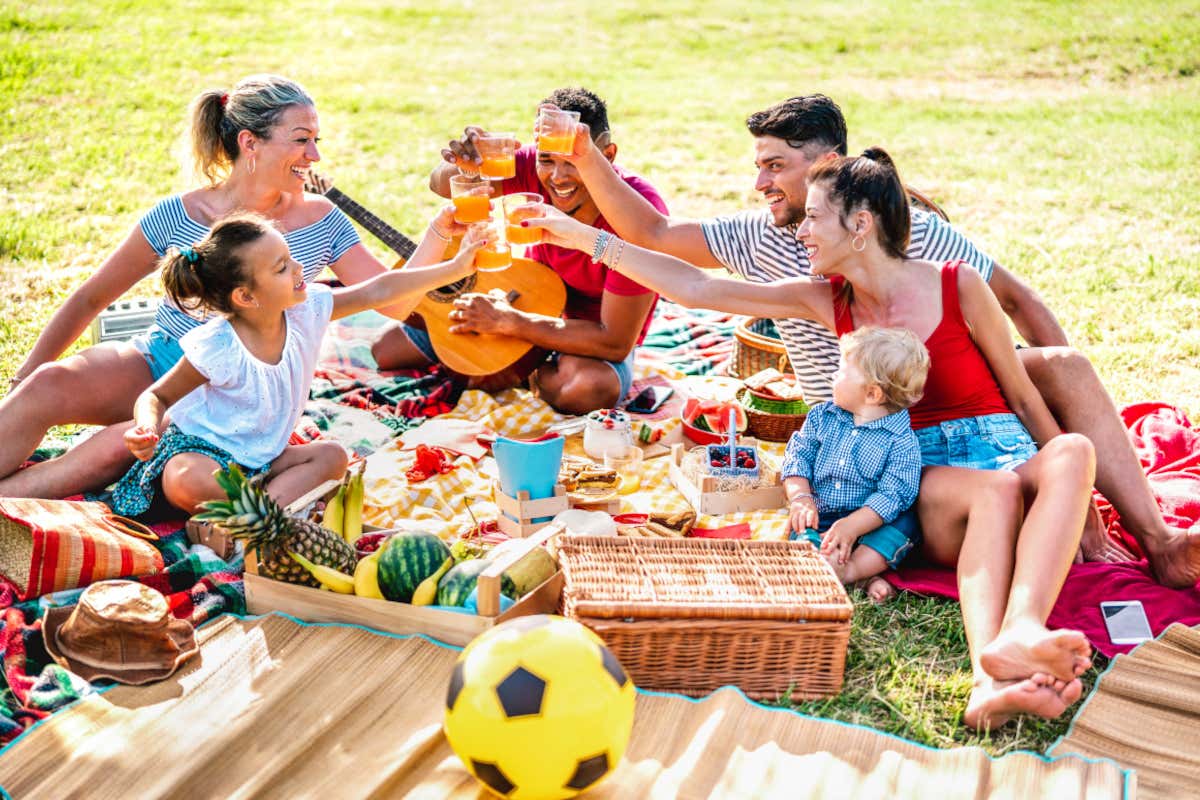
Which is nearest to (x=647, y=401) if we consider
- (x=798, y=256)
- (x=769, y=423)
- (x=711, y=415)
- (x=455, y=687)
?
(x=711, y=415)

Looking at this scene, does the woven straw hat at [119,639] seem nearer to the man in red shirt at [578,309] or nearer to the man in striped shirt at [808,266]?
the man in red shirt at [578,309]

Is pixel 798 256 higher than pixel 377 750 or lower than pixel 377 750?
higher

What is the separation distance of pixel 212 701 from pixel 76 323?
83.7 inches

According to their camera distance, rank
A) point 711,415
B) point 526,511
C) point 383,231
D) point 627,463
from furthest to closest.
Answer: point 383,231 → point 711,415 → point 627,463 → point 526,511

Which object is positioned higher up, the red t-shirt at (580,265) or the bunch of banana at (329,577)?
the red t-shirt at (580,265)

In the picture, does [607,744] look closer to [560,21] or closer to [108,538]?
[108,538]

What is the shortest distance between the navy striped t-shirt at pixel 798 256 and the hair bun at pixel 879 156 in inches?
13.9

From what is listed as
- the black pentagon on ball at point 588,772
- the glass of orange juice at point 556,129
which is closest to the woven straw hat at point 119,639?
the black pentagon on ball at point 588,772

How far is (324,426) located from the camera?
16.3ft

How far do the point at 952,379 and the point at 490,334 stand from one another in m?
A: 2.24

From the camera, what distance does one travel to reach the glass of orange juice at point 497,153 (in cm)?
439

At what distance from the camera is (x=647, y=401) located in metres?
5.31

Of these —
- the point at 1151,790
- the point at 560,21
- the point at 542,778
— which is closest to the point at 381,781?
the point at 542,778

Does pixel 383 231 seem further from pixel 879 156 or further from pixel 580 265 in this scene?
pixel 879 156
